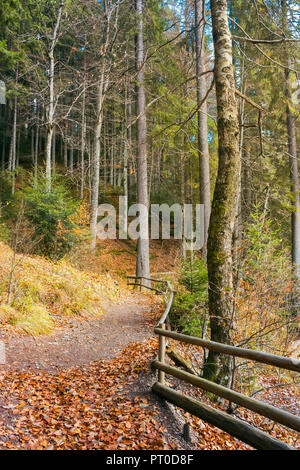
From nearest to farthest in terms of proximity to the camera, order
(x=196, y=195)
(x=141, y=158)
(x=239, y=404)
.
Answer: (x=239, y=404), (x=141, y=158), (x=196, y=195)

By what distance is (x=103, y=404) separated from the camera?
4.21 m

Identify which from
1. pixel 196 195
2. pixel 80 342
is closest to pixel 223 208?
pixel 80 342

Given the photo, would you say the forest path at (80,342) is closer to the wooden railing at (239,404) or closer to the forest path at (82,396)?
the forest path at (82,396)

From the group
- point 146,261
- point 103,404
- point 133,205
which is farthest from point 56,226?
point 133,205

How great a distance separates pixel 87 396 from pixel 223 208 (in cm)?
352

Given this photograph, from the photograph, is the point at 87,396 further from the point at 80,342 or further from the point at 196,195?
the point at 196,195

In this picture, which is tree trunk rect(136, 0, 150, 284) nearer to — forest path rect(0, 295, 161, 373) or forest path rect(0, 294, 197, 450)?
forest path rect(0, 295, 161, 373)

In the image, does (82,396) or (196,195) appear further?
(196,195)

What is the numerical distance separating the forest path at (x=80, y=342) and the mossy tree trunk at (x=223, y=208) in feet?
Answer: 9.12

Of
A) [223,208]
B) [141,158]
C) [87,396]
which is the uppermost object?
[141,158]

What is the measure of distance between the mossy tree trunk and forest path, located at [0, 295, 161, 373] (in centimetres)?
278

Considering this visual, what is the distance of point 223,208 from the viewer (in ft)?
15.3

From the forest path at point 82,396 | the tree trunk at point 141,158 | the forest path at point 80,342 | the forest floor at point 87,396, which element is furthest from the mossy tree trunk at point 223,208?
the tree trunk at point 141,158

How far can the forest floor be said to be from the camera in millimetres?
3402
